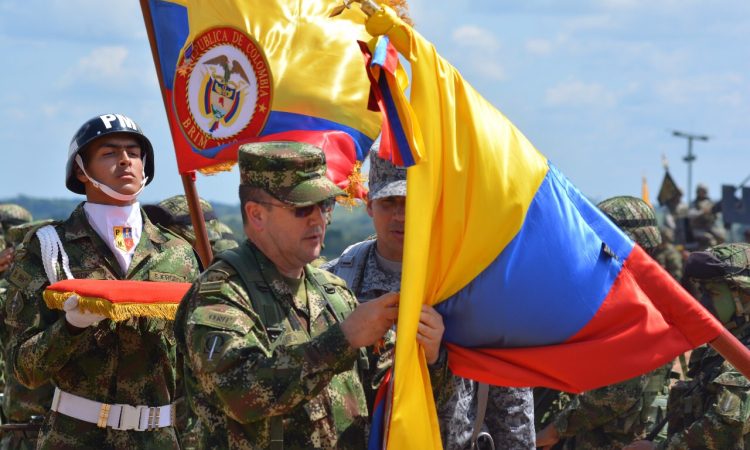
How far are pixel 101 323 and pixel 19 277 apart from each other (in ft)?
1.56

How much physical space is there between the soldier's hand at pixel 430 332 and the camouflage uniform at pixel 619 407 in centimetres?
282

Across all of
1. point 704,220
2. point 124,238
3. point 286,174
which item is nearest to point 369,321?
point 286,174

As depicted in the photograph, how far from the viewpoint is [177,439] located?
5016 millimetres

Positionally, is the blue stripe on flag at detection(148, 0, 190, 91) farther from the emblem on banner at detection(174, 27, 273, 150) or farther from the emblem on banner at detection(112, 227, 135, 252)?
the emblem on banner at detection(112, 227, 135, 252)

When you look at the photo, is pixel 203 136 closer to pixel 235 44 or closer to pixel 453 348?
pixel 235 44

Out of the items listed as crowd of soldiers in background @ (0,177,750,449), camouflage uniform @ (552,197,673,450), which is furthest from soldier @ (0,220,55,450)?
camouflage uniform @ (552,197,673,450)

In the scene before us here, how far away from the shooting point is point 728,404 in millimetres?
5469

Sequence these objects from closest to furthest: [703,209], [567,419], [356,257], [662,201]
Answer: [356,257] → [567,419] → [703,209] → [662,201]

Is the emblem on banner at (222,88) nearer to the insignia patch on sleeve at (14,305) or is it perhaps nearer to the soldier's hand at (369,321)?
the insignia patch on sleeve at (14,305)

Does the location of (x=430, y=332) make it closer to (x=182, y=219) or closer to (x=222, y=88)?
(x=222, y=88)

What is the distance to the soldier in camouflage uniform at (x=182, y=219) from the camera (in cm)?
682

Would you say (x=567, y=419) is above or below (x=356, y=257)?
below

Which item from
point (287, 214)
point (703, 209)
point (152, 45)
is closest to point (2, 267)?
point (152, 45)

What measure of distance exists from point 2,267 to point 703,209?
17311 mm
